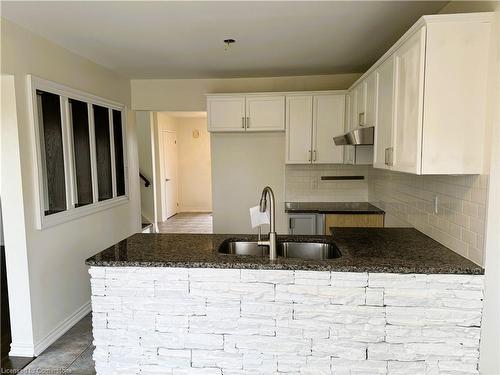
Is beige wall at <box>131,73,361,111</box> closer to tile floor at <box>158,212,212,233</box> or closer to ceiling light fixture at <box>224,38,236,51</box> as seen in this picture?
ceiling light fixture at <box>224,38,236,51</box>

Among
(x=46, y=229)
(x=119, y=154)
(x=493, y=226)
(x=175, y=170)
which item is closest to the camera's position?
(x=493, y=226)

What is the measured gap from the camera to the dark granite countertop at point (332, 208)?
3.71m

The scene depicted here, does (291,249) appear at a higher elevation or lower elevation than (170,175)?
lower

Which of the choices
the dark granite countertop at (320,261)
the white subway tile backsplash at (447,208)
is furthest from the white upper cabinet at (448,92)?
the dark granite countertop at (320,261)

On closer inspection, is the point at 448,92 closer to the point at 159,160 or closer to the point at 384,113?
the point at 384,113

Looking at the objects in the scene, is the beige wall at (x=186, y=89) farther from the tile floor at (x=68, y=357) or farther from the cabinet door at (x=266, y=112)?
the tile floor at (x=68, y=357)

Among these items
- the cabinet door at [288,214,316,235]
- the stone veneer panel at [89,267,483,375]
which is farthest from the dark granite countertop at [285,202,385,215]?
the stone veneer panel at [89,267,483,375]

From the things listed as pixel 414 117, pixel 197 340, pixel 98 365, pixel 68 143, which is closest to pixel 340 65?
pixel 414 117

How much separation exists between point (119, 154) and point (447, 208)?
348 centimetres

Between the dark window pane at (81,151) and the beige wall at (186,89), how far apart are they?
1.15 metres

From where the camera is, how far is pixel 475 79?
1.71m

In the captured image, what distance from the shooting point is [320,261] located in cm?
187

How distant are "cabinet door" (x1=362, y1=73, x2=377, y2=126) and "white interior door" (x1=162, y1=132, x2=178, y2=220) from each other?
5592mm

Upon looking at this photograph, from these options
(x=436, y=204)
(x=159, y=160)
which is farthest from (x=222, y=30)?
(x=159, y=160)
